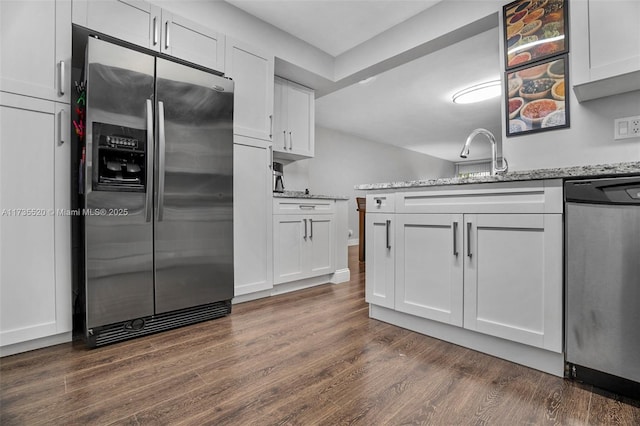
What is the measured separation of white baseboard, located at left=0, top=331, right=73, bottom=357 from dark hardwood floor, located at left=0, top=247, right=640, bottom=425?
5 cm

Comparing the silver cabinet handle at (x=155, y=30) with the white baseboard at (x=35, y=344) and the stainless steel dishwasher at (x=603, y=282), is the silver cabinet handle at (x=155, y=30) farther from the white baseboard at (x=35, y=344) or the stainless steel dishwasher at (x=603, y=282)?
the stainless steel dishwasher at (x=603, y=282)

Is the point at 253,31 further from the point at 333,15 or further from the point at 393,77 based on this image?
the point at 393,77

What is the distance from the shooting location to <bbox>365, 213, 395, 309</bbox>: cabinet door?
2.03m

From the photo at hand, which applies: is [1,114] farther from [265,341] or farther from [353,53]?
[353,53]

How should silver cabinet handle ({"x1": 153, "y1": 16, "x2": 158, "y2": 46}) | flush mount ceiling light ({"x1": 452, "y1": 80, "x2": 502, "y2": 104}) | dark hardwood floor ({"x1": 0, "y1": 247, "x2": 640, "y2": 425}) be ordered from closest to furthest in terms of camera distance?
1. dark hardwood floor ({"x1": 0, "y1": 247, "x2": 640, "y2": 425})
2. silver cabinet handle ({"x1": 153, "y1": 16, "x2": 158, "y2": 46})
3. flush mount ceiling light ({"x1": 452, "y1": 80, "x2": 502, "y2": 104})

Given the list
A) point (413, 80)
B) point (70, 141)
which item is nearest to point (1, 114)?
point (70, 141)

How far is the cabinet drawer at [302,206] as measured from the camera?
280 cm

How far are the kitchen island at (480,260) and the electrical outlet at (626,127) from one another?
2.93 ft

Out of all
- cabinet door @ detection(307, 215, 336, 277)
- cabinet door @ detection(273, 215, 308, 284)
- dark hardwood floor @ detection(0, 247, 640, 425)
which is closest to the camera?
dark hardwood floor @ detection(0, 247, 640, 425)

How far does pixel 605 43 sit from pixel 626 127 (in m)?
0.60

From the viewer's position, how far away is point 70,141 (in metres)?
1.77

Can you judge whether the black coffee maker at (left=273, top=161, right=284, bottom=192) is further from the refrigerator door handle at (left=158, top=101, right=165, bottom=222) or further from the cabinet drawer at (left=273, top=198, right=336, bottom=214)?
the refrigerator door handle at (left=158, top=101, right=165, bottom=222)

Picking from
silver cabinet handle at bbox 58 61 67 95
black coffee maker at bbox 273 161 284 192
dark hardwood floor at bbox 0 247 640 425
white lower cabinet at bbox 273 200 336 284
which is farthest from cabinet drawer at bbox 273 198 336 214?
silver cabinet handle at bbox 58 61 67 95

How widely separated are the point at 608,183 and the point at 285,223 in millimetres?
2212
